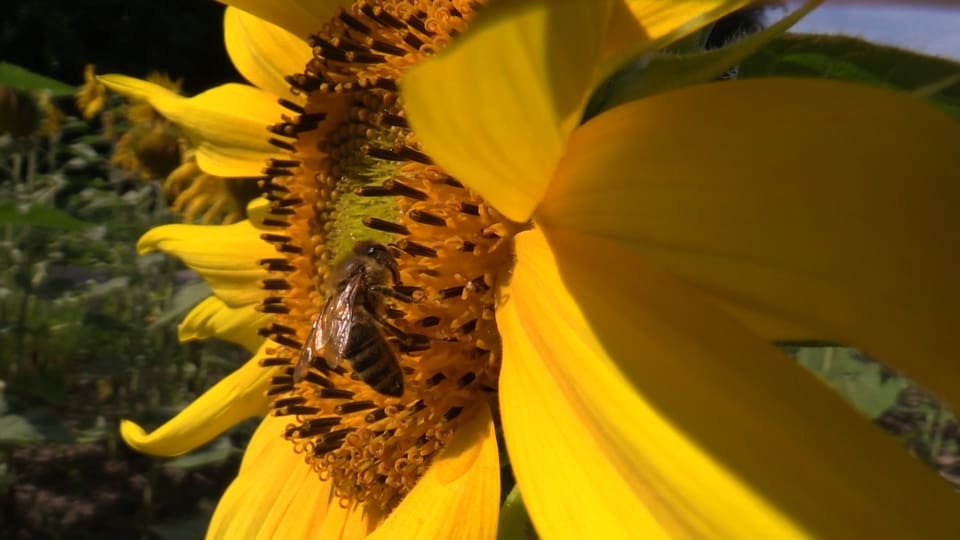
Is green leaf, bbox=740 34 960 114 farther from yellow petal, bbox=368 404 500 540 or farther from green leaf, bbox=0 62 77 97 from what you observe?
green leaf, bbox=0 62 77 97

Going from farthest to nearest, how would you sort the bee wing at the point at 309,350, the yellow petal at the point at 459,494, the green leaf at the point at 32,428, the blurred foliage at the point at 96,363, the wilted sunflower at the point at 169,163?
the blurred foliage at the point at 96,363 → the wilted sunflower at the point at 169,163 → the green leaf at the point at 32,428 → the bee wing at the point at 309,350 → the yellow petal at the point at 459,494

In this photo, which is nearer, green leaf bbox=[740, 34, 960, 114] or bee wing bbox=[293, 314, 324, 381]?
green leaf bbox=[740, 34, 960, 114]

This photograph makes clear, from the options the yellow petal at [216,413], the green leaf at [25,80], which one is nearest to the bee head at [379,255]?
the yellow petal at [216,413]

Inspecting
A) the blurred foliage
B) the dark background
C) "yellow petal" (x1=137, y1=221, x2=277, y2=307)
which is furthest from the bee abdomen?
the dark background

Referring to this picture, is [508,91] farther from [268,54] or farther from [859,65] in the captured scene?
[268,54]

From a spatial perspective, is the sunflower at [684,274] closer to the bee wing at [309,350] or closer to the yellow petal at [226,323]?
the bee wing at [309,350]

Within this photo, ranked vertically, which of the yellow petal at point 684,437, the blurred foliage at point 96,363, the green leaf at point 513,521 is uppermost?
the yellow petal at point 684,437

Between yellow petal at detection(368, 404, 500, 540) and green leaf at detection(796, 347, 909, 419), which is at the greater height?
yellow petal at detection(368, 404, 500, 540)

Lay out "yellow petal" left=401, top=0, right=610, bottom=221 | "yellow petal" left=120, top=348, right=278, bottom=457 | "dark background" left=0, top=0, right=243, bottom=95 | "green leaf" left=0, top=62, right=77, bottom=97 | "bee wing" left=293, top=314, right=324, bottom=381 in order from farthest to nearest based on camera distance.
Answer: "dark background" left=0, top=0, right=243, bottom=95
"green leaf" left=0, top=62, right=77, bottom=97
"yellow petal" left=120, top=348, right=278, bottom=457
"bee wing" left=293, top=314, right=324, bottom=381
"yellow petal" left=401, top=0, right=610, bottom=221
